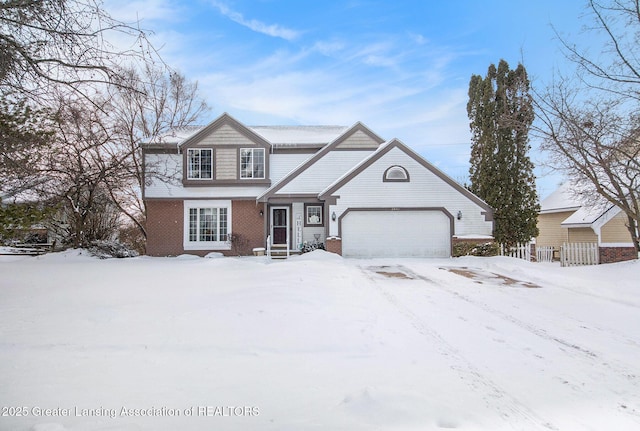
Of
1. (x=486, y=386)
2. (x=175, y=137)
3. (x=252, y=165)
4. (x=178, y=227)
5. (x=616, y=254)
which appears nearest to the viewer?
(x=486, y=386)

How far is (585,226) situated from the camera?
20328 millimetres

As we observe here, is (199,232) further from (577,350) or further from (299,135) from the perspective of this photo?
(577,350)

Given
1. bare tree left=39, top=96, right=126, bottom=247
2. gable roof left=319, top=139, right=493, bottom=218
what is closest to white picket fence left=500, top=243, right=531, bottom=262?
gable roof left=319, top=139, right=493, bottom=218

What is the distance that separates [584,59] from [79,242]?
20.8 m

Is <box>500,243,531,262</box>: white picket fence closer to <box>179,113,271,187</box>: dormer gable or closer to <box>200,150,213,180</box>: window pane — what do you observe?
<box>179,113,271,187</box>: dormer gable

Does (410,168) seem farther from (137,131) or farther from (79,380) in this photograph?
(137,131)

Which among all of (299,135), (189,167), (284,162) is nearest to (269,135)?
(299,135)

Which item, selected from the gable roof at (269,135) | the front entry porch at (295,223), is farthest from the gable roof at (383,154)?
the gable roof at (269,135)

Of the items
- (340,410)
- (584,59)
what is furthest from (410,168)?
(340,410)

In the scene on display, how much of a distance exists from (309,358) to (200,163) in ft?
56.7

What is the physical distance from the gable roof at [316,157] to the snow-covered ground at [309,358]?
9.68 m

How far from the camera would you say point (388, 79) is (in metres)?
17.1

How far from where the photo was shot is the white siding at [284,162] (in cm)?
2048

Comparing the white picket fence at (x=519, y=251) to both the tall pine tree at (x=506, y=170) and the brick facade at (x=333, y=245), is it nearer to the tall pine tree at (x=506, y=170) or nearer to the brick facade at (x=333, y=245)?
the tall pine tree at (x=506, y=170)
